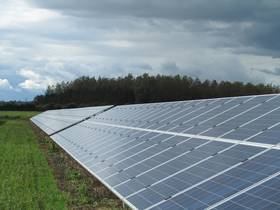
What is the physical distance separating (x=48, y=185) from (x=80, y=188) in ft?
6.21

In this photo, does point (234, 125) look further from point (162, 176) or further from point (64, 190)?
point (64, 190)

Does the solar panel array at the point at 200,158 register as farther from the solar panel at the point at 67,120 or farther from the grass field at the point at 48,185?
the solar panel at the point at 67,120

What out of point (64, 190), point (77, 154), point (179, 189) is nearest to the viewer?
point (179, 189)

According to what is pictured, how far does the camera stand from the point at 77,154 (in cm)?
2353

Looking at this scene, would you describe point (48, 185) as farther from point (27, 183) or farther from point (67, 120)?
point (67, 120)

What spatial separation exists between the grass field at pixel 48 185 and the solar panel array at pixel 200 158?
2.39ft

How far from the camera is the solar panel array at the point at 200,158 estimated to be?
9711mm

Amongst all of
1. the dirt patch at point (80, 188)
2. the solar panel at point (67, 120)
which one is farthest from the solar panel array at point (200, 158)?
the solar panel at point (67, 120)

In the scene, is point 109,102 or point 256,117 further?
point 109,102

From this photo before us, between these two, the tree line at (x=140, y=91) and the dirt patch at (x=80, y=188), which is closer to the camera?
the dirt patch at (x=80, y=188)

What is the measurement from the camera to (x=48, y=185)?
19.2 m

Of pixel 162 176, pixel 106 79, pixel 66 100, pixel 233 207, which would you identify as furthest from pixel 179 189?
pixel 106 79

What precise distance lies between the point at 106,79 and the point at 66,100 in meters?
18.9

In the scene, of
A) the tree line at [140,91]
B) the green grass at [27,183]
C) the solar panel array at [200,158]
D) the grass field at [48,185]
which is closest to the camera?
the solar panel array at [200,158]
